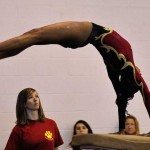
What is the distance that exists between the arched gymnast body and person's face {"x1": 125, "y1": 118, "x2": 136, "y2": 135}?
111 cm

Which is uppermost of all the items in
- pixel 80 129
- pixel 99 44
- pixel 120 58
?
pixel 99 44

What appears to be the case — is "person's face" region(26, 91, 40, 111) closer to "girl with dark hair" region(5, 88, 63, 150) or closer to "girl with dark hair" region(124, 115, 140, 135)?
"girl with dark hair" region(5, 88, 63, 150)

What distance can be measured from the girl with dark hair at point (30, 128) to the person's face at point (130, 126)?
906mm

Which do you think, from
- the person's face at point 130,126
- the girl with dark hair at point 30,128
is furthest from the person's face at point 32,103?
the person's face at point 130,126

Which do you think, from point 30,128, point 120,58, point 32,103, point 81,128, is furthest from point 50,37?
point 81,128

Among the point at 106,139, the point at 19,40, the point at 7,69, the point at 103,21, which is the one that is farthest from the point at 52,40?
the point at 103,21

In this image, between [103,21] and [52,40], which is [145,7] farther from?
[52,40]

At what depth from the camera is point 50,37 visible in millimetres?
3037

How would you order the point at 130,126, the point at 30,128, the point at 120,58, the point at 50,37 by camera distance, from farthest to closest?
the point at 130,126 → the point at 30,128 → the point at 120,58 → the point at 50,37

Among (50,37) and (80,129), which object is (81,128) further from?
(50,37)

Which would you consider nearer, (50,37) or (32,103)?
(50,37)

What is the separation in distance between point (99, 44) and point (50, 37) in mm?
397

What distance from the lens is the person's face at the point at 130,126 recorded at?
4.43 m

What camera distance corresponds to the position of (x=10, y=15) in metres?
4.64
